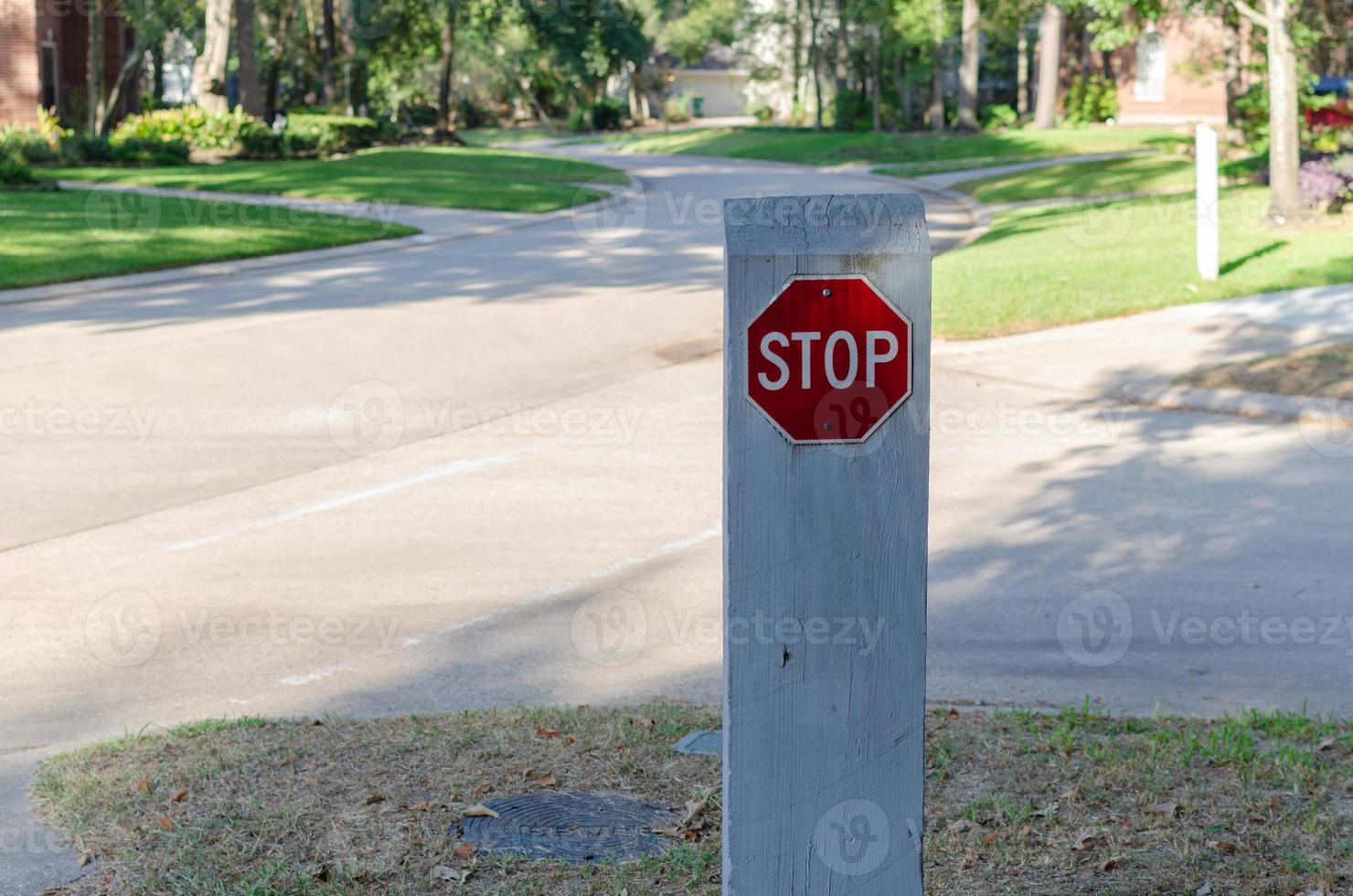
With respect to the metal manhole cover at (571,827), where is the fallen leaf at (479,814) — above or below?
above

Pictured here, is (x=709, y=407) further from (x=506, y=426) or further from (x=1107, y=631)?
(x=1107, y=631)

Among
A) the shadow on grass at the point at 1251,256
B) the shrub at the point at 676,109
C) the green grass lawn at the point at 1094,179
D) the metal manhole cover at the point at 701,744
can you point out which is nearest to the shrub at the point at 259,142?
the green grass lawn at the point at 1094,179

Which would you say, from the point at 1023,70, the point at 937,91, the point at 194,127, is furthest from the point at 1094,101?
the point at 194,127

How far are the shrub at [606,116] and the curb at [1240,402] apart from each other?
61.7 meters

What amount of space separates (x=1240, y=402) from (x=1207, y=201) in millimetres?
4786

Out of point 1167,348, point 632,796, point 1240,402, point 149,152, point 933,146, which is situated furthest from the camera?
point 933,146

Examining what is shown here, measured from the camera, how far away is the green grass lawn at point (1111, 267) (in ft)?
46.7

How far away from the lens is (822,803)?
2.97 metres

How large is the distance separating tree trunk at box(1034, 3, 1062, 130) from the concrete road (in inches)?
1396

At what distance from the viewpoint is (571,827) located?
4.33 metres

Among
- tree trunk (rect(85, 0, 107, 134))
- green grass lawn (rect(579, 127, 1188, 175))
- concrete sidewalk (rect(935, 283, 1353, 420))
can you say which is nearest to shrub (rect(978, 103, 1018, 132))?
green grass lawn (rect(579, 127, 1188, 175))

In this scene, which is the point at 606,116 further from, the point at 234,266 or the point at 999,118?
the point at 234,266

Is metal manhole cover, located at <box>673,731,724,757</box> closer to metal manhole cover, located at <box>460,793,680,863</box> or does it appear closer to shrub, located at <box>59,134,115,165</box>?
metal manhole cover, located at <box>460,793,680,863</box>

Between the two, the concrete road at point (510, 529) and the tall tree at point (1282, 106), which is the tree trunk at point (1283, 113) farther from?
the concrete road at point (510, 529)
